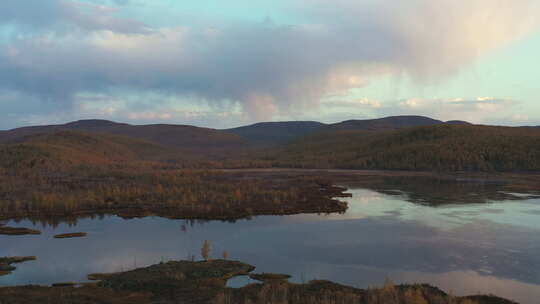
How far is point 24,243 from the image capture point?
23047 millimetres

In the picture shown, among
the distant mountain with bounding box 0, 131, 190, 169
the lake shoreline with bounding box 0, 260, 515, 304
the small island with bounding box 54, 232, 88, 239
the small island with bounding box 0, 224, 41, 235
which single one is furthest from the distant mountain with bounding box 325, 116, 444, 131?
the lake shoreline with bounding box 0, 260, 515, 304

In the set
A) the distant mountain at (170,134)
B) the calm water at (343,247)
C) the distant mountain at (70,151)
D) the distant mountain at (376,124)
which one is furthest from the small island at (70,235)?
the distant mountain at (376,124)

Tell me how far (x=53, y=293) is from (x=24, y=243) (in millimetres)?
9629

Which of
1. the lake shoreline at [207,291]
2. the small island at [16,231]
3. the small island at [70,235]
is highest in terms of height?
the small island at [16,231]

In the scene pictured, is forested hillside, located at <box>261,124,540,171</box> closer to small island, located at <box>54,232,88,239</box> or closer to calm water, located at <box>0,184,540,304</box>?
calm water, located at <box>0,184,540,304</box>

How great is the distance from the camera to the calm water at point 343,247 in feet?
57.6

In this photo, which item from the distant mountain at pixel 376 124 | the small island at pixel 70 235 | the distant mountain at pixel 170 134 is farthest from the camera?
the distant mountain at pixel 376 124

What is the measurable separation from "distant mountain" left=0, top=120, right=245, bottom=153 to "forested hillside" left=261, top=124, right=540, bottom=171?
218ft

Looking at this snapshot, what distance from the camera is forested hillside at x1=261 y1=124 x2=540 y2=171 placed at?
64000 mm

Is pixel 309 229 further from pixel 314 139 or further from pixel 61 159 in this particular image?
pixel 314 139

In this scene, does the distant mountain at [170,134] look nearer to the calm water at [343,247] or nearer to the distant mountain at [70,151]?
the distant mountain at [70,151]

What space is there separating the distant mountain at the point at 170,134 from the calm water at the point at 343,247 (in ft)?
378

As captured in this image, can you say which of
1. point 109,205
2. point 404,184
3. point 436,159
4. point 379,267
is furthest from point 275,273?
point 436,159

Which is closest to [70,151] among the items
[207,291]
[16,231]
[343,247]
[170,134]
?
[16,231]
